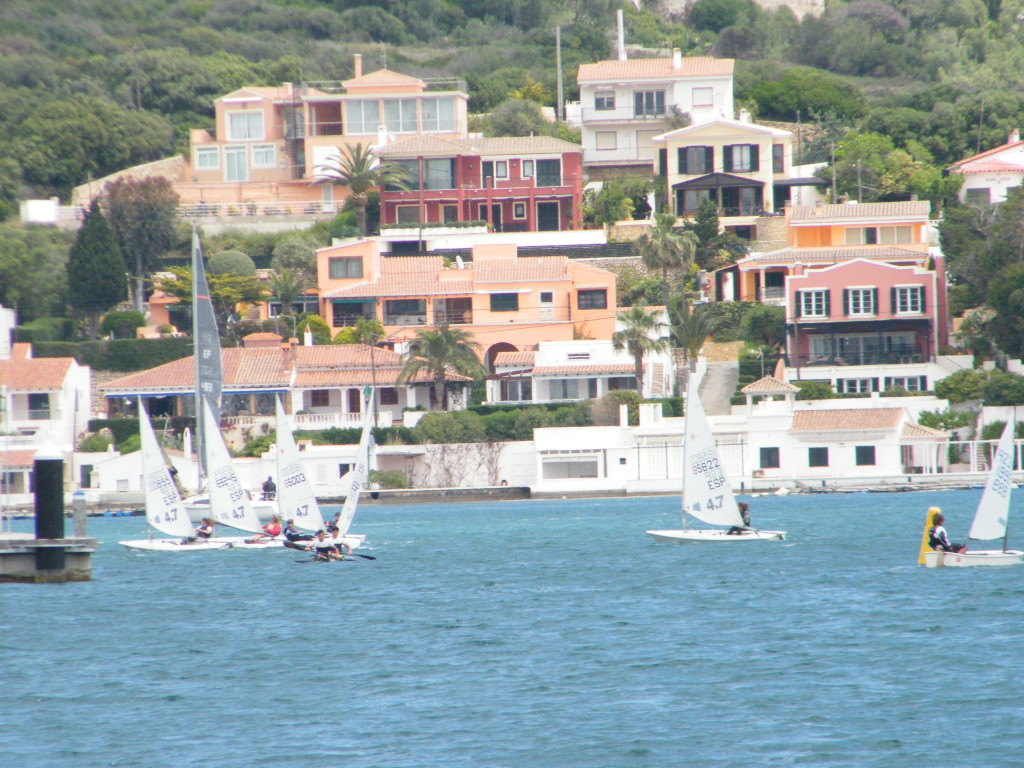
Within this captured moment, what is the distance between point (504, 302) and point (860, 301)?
723 inches

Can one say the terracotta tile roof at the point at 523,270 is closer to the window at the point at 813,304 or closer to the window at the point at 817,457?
the window at the point at 813,304

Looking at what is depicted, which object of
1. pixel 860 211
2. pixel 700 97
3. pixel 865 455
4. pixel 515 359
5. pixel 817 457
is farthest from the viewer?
pixel 700 97

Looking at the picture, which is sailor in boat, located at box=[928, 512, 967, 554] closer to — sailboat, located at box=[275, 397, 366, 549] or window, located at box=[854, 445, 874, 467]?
sailboat, located at box=[275, 397, 366, 549]

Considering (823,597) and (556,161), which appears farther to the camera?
(556,161)

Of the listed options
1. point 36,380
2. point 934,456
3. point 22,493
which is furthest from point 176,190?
point 934,456

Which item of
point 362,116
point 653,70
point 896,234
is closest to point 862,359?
point 896,234

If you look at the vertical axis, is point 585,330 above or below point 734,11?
below

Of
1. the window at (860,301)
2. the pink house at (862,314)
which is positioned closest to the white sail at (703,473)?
the pink house at (862,314)

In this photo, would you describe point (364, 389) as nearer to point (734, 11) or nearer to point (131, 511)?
point (131, 511)

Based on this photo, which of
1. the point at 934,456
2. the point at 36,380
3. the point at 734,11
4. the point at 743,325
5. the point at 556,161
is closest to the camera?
the point at 934,456

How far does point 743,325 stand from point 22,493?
35.8m

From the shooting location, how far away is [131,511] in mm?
73062

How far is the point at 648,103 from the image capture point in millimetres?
105000

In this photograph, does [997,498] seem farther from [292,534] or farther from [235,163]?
[235,163]
